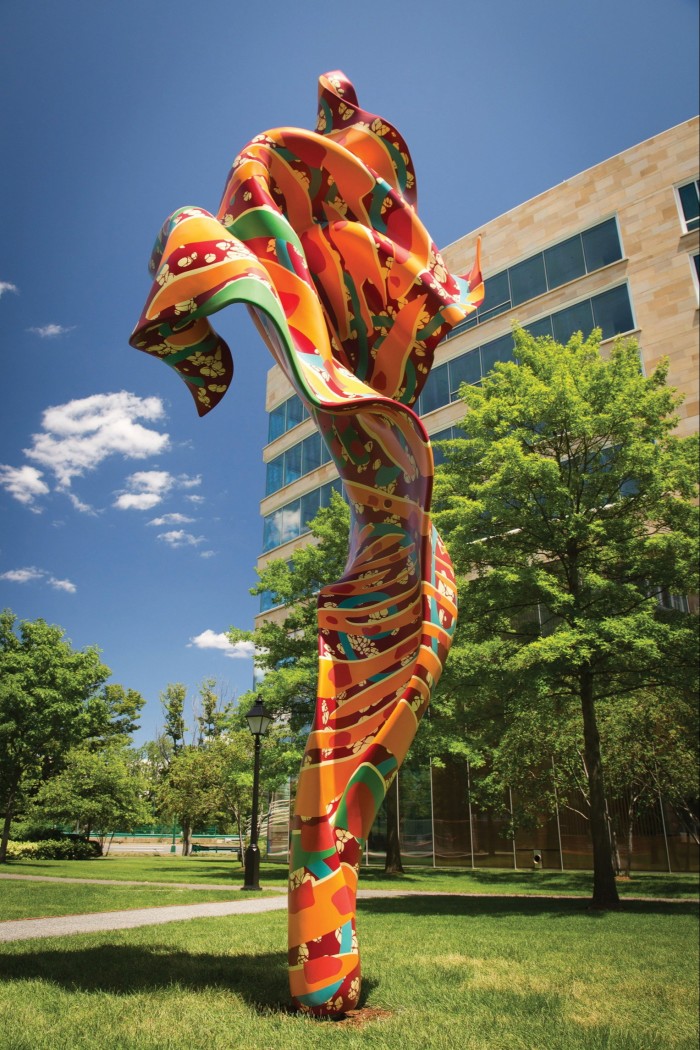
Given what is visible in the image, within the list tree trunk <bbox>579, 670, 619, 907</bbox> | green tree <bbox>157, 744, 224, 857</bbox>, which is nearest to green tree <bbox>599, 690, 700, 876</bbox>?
tree trunk <bbox>579, 670, 619, 907</bbox>

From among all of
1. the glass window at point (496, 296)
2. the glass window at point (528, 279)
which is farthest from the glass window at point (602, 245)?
the glass window at point (496, 296)

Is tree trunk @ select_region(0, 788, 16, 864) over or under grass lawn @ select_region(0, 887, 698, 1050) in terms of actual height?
over

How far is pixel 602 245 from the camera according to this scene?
26.0 m

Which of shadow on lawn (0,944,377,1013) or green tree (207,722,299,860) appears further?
green tree (207,722,299,860)

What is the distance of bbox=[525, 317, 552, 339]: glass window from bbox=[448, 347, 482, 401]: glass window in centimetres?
234

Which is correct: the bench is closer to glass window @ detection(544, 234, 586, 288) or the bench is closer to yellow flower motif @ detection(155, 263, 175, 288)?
glass window @ detection(544, 234, 586, 288)

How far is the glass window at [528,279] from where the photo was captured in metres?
27.8

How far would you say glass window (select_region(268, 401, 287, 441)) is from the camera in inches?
1494

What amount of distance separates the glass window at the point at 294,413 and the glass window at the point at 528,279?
12.5 metres

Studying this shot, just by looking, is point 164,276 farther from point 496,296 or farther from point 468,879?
point 496,296

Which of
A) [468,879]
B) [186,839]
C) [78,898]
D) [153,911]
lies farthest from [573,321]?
[186,839]

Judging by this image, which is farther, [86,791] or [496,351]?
[496,351]

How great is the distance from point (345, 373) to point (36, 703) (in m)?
5.63

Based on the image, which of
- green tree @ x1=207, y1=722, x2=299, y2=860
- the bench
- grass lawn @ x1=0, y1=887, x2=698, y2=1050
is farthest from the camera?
the bench
